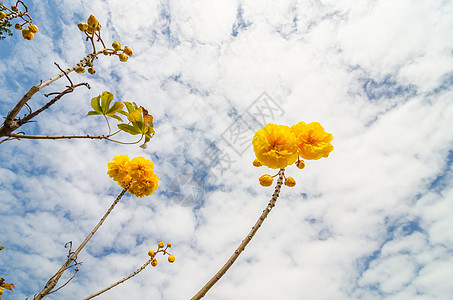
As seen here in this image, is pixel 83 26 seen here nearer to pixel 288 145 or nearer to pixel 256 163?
pixel 256 163

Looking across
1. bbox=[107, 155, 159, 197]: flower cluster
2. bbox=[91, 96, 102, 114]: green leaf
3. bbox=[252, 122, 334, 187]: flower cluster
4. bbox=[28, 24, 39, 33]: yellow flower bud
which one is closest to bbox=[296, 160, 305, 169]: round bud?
bbox=[252, 122, 334, 187]: flower cluster

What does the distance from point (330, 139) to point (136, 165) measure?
10.7 feet

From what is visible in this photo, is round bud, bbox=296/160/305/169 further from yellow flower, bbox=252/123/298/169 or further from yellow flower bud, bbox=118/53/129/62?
yellow flower bud, bbox=118/53/129/62

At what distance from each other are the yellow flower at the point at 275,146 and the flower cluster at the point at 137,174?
2.62 meters

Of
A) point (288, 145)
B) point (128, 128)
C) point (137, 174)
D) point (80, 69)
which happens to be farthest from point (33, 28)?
point (288, 145)

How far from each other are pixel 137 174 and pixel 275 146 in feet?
9.24

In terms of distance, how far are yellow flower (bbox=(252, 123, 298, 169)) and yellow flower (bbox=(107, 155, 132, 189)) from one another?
2.97 metres

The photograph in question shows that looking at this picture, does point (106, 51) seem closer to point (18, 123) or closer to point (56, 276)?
point (18, 123)

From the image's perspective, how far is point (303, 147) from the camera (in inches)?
81.7

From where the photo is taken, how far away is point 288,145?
1.92m

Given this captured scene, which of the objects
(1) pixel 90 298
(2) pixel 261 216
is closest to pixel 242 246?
(2) pixel 261 216

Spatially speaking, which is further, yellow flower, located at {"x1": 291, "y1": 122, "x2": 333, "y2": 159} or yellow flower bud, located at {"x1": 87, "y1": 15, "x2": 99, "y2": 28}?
yellow flower bud, located at {"x1": 87, "y1": 15, "x2": 99, "y2": 28}

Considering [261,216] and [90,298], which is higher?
[261,216]

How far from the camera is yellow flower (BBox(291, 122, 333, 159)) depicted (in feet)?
6.73
